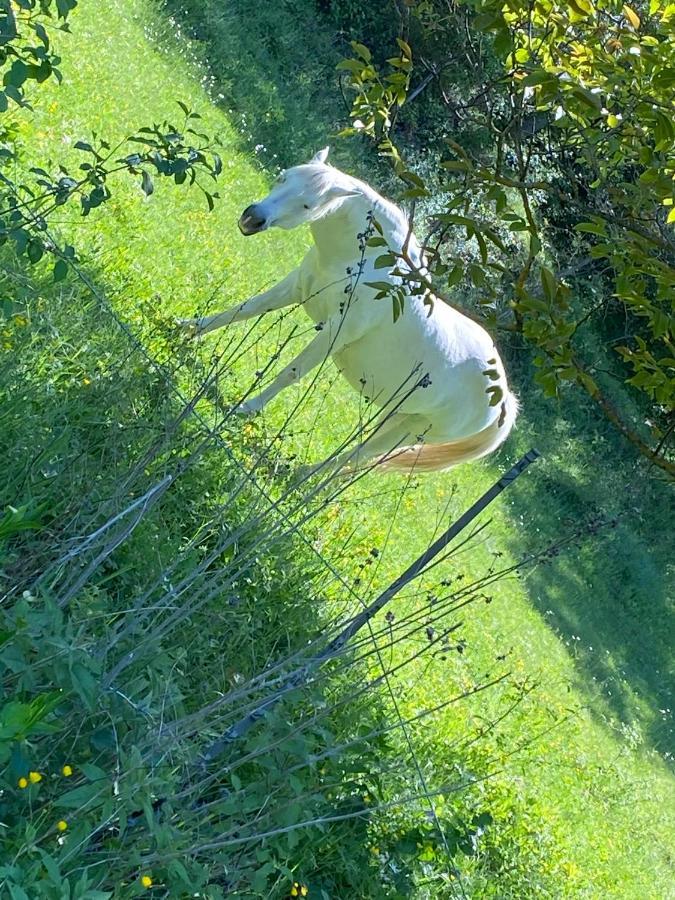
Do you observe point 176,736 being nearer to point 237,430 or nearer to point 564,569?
point 237,430

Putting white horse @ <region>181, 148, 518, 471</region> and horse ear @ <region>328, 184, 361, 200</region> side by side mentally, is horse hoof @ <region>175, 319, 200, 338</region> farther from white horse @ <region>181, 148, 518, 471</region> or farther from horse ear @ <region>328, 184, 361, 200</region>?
horse ear @ <region>328, 184, 361, 200</region>

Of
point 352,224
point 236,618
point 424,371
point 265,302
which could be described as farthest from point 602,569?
point 236,618

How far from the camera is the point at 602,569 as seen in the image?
14.4 m

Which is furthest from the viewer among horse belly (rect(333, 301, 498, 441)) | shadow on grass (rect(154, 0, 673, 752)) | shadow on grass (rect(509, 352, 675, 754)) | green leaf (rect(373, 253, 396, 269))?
shadow on grass (rect(154, 0, 673, 752))

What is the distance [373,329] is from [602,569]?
363 inches

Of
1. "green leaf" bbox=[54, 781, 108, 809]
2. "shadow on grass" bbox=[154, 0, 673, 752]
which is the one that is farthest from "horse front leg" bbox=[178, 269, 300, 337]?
"shadow on grass" bbox=[154, 0, 673, 752]

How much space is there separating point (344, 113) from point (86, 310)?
1075cm

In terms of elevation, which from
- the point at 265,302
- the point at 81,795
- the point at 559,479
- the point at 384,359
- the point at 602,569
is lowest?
the point at 602,569

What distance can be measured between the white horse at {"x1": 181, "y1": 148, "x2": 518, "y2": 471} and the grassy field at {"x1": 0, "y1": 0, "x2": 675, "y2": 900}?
0.52m

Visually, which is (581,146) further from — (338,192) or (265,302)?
(265,302)

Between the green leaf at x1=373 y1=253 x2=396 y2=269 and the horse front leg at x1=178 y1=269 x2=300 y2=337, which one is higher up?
the green leaf at x1=373 y1=253 x2=396 y2=269

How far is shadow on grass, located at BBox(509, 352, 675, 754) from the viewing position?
452 inches

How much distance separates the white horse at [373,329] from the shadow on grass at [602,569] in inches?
114

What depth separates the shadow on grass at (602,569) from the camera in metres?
11.5
